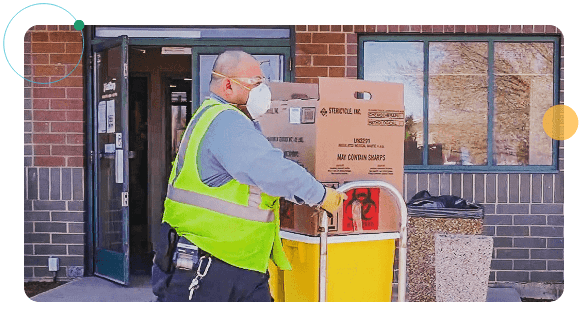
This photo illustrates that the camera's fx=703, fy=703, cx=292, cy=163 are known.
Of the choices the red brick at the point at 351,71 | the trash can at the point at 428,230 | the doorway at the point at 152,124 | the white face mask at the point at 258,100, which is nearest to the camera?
the white face mask at the point at 258,100

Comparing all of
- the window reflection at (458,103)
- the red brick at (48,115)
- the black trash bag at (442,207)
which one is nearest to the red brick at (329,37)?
the window reflection at (458,103)

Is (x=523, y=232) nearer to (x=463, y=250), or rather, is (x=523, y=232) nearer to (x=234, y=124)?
(x=463, y=250)

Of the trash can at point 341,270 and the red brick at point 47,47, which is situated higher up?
the red brick at point 47,47

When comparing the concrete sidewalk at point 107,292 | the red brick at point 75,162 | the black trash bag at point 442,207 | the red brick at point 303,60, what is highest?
the red brick at point 303,60

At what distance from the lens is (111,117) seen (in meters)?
5.83

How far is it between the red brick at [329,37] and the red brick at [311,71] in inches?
8.4

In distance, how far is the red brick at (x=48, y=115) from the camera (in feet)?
16.8

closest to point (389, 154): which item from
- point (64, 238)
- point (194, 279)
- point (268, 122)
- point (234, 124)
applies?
point (268, 122)

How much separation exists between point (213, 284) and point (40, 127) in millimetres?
2279

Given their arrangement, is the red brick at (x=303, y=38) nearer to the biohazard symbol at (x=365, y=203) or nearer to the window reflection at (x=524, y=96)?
the window reflection at (x=524, y=96)

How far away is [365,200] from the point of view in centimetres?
411

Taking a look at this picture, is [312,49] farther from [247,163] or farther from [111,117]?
[247,163]

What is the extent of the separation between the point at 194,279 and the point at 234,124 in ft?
2.69

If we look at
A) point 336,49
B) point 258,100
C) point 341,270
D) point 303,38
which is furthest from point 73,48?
point 341,270
